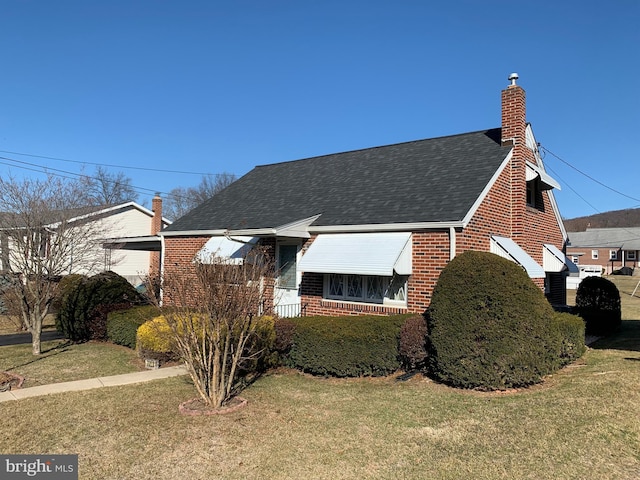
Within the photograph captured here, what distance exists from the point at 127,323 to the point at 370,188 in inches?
324

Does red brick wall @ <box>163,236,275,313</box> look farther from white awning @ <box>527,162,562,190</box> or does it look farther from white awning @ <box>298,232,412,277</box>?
white awning @ <box>527,162,562,190</box>

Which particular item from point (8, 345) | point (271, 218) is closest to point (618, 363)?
point (271, 218)

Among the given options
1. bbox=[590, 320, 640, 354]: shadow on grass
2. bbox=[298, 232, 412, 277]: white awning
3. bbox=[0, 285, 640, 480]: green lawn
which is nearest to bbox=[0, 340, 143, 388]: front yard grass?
bbox=[0, 285, 640, 480]: green lawn

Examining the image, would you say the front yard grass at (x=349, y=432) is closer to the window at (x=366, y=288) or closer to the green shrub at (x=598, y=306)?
the window at (x=366, y=288)

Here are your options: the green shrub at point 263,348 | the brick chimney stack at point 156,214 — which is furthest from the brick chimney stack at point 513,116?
the brick chimney stack at point 156,214

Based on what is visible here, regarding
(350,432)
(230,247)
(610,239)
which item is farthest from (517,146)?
(610,239)

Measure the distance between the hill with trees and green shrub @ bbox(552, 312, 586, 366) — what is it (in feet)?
268

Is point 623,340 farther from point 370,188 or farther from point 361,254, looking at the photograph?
point 370,188

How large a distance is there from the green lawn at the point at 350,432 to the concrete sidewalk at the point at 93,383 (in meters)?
0.43

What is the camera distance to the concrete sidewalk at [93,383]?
7961mm

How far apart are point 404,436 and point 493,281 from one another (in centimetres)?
351

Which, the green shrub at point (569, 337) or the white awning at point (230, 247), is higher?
the white awning at point (230, 247)

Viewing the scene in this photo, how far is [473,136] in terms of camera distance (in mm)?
15422

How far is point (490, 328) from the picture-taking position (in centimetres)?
795
